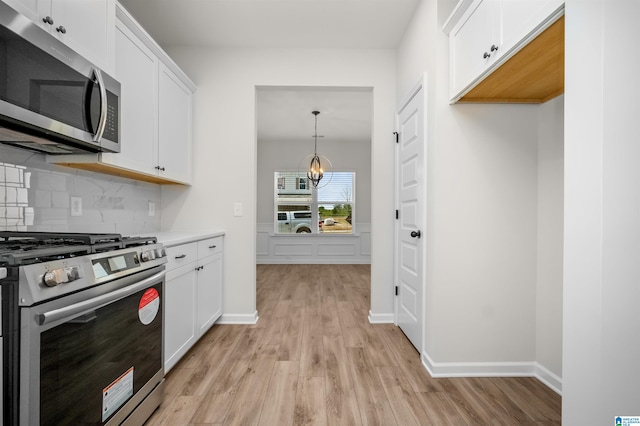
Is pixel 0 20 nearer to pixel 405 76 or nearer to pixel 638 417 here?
pixel 638 417

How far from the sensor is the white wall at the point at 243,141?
307 cm

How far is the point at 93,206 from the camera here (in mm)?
2111

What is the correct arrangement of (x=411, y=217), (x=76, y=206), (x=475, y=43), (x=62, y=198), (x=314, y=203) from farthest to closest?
(x=314, y=203), (x=411, y=217), (x=76, y=206), (x=62, y=198), (x=475, y=43)

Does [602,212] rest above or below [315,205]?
below

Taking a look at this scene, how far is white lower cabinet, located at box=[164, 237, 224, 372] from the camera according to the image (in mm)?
1984

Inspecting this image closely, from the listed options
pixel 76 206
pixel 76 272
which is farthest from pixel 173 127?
pixel 76 272

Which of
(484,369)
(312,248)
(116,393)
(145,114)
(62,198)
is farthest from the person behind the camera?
(312,248)

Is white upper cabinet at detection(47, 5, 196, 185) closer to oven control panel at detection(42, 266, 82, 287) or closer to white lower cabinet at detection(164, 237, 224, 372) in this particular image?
white lower cabinet at detection(164, 237, 224, 372)

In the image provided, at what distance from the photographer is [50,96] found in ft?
4.44

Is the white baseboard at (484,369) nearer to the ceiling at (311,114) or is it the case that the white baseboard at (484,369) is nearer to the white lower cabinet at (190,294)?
the white lower cabinet at (190,294)

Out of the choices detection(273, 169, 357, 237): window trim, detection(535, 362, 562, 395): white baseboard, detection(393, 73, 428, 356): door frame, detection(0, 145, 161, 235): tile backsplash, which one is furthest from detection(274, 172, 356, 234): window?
detection(535, 362, 562, 395): white baseboard

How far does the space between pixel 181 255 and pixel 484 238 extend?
2.00 metres

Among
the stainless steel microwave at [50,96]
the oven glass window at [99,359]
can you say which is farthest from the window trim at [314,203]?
the oven glass window at [99,359]

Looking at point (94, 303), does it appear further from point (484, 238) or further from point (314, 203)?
point (314, 203)
